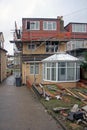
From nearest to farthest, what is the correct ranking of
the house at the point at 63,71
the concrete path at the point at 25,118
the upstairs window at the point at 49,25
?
1. the concrete path at the point at 25,118
2. the house at the point at 63,71
3. the upstairs window at the point at 49,25

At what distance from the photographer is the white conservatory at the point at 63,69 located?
28.3 metres

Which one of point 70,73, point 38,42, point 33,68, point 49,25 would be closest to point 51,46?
point 38,42

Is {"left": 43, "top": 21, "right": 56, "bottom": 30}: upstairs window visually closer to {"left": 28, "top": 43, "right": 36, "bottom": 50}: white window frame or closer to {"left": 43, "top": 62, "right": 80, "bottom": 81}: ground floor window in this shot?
{"left": 28, "top": 43, "right": 36, "bottom": 50}: white window frame

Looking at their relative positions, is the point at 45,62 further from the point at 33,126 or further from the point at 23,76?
the point at 33,126

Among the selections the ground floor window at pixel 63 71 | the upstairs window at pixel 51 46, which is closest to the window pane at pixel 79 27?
the upstairs window at pixel 51 46

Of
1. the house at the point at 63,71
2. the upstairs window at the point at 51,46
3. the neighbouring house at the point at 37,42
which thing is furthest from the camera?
the upstairs window at the point at 51,46

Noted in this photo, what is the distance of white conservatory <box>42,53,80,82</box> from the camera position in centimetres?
2830

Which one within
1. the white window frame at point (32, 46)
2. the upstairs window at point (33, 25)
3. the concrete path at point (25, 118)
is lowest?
the concrete path at point (25, 118)

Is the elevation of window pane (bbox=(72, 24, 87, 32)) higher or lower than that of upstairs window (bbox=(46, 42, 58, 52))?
higher

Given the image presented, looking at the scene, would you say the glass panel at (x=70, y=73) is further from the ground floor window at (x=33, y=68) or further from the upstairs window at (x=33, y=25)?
the upstairs window at (x=33, y=25)

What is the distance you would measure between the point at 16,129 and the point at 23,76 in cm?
2281

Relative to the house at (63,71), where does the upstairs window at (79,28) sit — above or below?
above

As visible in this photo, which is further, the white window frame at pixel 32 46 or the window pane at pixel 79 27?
the window pane at pixel 79 27

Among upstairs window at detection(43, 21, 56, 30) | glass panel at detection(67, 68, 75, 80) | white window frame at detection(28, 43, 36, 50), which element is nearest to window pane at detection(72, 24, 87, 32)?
upstairs window at detection(43, 21, 56, 30)
